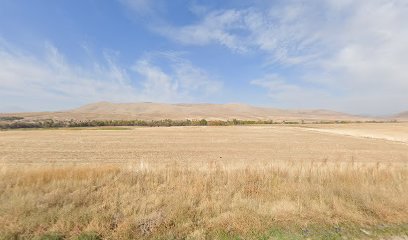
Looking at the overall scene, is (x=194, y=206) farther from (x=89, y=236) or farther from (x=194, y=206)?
(x=89, y=236)

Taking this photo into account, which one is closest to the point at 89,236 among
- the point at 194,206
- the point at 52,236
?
the point at 52,236

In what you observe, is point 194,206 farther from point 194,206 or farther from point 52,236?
point 52,236

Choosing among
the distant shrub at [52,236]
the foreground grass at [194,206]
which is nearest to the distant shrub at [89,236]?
the foreground grass at [194,206]

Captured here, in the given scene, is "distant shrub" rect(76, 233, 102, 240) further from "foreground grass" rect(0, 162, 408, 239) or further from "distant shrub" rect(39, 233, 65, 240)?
"distant shrub" rect(39, 233, 65, 240)

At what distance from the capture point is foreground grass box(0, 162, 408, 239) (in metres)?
5.12

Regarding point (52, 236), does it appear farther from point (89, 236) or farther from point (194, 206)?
point (194, 206)

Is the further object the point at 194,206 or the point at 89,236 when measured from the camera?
the point at 194,206

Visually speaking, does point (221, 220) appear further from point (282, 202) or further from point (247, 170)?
point (247, 170)

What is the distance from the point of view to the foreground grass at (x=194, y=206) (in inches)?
202

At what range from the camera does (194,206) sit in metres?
6.31

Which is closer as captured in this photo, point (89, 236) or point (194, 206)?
point (89, 236)

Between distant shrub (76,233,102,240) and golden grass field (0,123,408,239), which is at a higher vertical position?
golden grass field (0,123,408,239)

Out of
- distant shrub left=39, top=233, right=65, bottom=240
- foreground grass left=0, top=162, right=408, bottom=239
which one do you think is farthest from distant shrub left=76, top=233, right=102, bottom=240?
distant shrub left=39, top=233, right=65, bottom=240

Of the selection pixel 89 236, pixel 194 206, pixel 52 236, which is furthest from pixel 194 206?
pixel 52 236
